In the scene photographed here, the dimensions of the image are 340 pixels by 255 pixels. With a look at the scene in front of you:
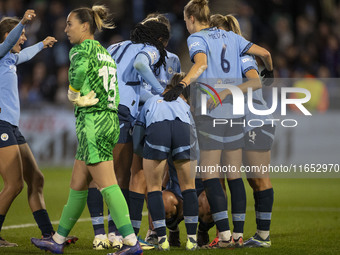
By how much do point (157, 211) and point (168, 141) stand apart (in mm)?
634

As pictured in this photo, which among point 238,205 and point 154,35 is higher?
point 154,35

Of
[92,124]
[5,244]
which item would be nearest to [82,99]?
[92,124]

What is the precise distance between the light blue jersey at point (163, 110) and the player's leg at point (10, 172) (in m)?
1.28

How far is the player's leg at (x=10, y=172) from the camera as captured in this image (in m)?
6.54

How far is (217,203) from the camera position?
6.35 m

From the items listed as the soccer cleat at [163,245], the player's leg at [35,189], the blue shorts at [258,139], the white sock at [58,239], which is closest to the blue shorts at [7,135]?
the player's leg at [35,189]

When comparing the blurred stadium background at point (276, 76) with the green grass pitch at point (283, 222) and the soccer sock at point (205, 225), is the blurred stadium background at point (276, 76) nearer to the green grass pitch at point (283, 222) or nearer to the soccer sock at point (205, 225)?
the green grass pitch at point (283, 222)

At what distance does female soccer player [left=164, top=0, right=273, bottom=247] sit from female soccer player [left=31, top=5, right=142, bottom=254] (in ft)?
2.92

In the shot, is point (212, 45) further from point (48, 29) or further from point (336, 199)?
point (48, 29)

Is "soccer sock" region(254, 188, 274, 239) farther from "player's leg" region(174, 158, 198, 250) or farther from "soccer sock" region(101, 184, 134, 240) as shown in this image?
"soccer sock" region(101, 184, 134, 240)

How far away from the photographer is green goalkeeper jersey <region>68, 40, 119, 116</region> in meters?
5.65

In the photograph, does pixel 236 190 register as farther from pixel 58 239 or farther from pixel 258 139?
pixel 58 239

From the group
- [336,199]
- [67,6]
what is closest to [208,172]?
[336,199]

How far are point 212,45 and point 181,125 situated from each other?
800 millimetres
